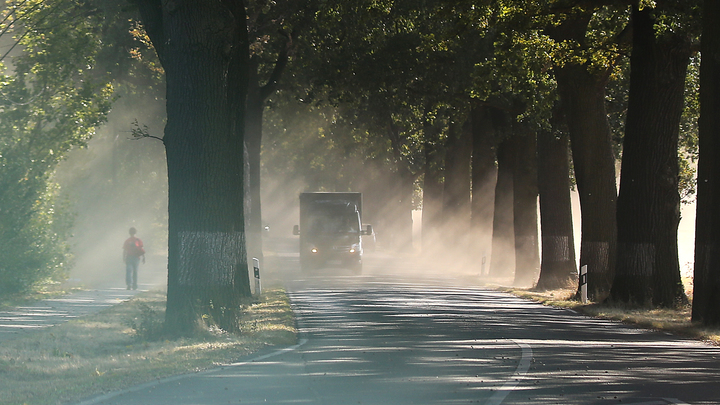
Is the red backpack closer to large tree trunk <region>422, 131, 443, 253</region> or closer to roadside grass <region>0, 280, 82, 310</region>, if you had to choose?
roadside grass <region>0, 280, 82, 310</region>

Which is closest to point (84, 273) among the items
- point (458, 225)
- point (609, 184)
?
point (458, 225)

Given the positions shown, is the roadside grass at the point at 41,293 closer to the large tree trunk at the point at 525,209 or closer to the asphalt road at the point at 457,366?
the asphalt road at the point at 457,366

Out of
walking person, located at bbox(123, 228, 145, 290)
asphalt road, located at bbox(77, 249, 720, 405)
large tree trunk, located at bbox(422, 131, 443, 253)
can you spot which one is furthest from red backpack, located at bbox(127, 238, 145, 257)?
large tree trunk, located at bbox(422, 131, 443, 253)

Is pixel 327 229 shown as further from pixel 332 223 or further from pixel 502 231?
pixel 502 231

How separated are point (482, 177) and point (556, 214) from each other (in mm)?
12854

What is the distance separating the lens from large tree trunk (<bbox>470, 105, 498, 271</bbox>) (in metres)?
38.1

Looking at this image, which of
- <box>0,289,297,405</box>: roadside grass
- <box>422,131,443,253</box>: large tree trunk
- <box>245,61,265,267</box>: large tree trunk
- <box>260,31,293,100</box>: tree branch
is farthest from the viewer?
<box>422,131,443,253</box>: large tree trunk

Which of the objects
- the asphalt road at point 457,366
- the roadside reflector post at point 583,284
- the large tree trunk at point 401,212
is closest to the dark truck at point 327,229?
the roadside reflector post at point 583,284

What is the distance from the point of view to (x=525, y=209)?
1287 inches

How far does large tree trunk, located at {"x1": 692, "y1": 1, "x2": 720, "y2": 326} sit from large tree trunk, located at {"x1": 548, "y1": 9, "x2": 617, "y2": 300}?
6538 millimetres

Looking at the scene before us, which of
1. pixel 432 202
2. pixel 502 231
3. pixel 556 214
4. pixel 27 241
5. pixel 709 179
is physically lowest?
pixel 27 241

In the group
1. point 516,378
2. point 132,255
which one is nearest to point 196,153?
point 516,378

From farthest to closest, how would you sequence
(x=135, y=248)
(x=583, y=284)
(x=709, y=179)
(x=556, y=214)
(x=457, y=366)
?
(x=556, y=214)
(x=135, y=248)
(x=583, y=284)
(x=709, y=179)
(x=457, y=366)

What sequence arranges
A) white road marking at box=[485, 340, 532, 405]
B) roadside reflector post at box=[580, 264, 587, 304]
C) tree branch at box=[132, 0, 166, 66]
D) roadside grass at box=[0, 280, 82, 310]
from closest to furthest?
white road marking at box=[485, 340, 532, 405], tree branch at box=[132, 0, 166, 66], roadside grass at box=[0, 280, 82, 310], roadside reflector post at box=[580, 264, 587, 304]
